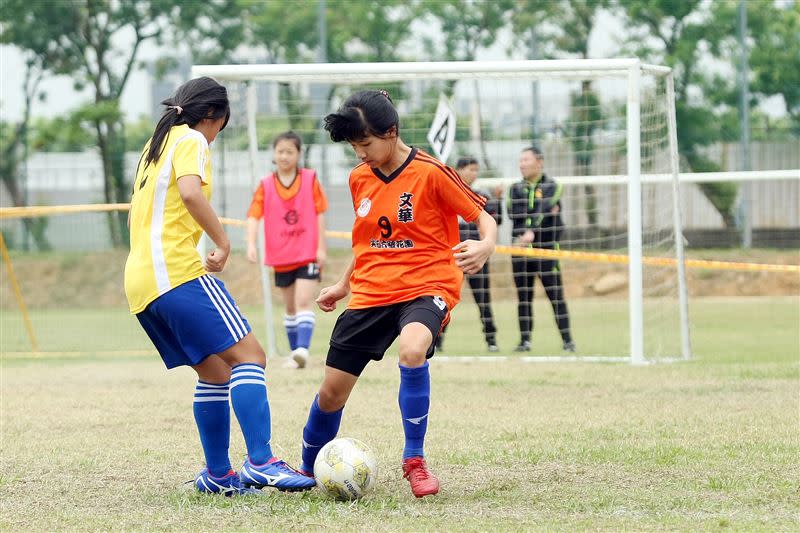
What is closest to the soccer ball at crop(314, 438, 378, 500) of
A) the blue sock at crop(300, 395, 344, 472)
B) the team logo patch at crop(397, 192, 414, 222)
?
the blue sock at crop(300, 395, 344, 472)

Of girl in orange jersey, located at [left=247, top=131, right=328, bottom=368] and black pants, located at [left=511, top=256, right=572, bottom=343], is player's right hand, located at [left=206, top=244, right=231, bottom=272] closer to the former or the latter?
girl in orange jersey, located at [left=247, top=131, right=328, bottom=368]

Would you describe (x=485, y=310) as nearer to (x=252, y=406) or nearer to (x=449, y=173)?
(x=449, y=173)

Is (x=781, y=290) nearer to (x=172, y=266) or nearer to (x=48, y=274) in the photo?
(x=48, y=274)

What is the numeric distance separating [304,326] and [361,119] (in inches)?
219

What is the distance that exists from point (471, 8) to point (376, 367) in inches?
794

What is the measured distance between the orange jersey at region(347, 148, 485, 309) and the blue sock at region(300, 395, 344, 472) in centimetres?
50

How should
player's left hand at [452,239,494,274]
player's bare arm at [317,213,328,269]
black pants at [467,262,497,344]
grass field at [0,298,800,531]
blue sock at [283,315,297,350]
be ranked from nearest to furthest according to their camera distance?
grass field at [0,298,800,531] → player's left hand at [452,239,494,274] → player's bare arm at [317,213,328,269] → blue sock at [283,315,297,350] → black pants at [467,262,497,344]

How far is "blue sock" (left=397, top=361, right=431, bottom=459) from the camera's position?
513 centimetres

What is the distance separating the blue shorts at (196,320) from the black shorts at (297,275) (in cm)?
546

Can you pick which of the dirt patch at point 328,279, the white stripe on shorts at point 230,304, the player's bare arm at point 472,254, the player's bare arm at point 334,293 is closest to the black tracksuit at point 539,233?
the player's bare arm at point 334,293

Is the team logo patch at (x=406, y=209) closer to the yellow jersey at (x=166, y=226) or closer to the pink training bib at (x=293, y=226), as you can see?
the yellow jersey at (x=166, y=226)

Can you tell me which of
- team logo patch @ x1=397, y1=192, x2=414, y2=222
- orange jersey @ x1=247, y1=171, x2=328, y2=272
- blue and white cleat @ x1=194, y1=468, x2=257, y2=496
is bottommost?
blue and white cleat @ x1=194, y1=468, x2=257, y2=496

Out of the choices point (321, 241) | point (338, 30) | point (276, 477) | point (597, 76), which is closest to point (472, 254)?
point (276, 477)

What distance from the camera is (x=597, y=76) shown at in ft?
36.0
